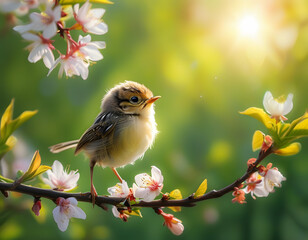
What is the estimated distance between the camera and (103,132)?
51.1 inches

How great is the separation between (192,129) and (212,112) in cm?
13

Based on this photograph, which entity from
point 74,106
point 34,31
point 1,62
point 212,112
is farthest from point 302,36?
point 1,62

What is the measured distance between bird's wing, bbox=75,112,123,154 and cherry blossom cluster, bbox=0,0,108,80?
30 cm

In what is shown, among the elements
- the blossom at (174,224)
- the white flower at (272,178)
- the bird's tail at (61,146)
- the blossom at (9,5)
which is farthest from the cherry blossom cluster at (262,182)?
the bird's tail at (61,146)

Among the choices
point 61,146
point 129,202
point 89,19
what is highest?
point 89,19

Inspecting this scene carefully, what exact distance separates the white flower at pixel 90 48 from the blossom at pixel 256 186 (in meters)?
0.40

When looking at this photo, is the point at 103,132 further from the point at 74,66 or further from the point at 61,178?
the point at 74,66

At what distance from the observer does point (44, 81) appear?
221 cm

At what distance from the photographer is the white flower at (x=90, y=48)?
97cm

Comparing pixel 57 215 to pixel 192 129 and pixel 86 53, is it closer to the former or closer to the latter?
pixel 86 53

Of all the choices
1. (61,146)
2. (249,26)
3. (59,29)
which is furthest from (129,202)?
(249,26)

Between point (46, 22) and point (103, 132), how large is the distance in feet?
1.56

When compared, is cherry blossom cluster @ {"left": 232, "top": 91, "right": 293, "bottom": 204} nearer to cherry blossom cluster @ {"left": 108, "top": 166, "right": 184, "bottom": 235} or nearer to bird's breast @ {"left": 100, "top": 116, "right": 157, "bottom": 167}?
cherry blossom cluster @ {"left": 108, "top": 166, "right": 184, "bottom": 235}

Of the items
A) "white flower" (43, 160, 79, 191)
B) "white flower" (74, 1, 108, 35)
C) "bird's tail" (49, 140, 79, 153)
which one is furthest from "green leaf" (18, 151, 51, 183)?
"bird's tail" (49, 140, 79, 153)
